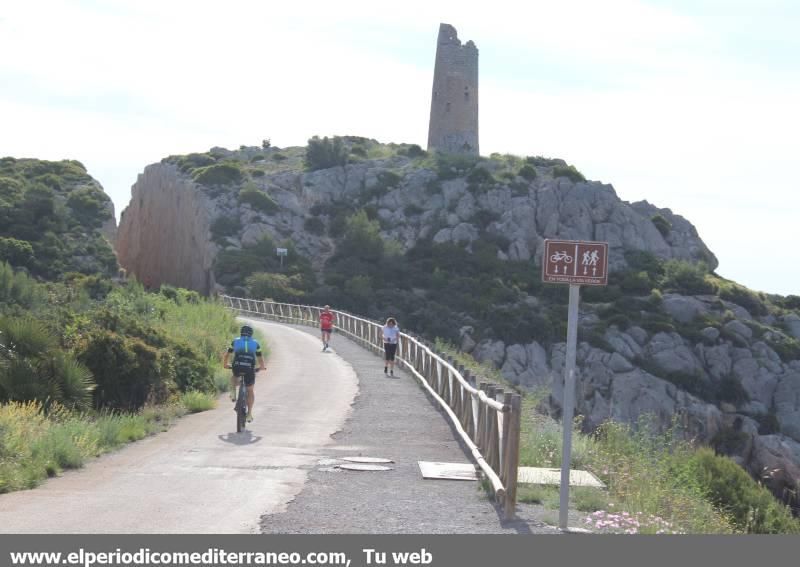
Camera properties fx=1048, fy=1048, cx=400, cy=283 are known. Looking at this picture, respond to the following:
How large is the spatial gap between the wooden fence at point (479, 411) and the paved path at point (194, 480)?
210 centimetres

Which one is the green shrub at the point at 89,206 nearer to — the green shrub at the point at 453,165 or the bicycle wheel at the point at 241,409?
the green shrub at the point at 453,165

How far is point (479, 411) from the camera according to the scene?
1429cm

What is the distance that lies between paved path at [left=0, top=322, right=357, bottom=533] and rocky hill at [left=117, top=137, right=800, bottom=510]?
109 feet

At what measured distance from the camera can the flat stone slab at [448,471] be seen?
42.1ft

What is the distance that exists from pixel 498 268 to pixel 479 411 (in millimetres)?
64833

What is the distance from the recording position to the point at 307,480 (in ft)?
39.9

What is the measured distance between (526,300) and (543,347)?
8.90 meters

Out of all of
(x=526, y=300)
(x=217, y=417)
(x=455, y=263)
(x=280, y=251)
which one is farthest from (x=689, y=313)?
(x=217, y=417)

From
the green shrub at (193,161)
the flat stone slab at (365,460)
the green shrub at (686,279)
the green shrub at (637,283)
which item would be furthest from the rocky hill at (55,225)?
the flat stone slab at (365,460)

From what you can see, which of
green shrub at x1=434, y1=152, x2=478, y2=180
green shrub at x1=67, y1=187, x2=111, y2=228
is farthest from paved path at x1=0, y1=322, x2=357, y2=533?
green shrub at x1=434, y1=152, x2=478, y2=180

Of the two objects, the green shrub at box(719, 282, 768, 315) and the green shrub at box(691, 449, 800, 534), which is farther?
the green shrub at box(719, 282, 768, 315)

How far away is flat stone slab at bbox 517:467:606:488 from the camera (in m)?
12.2

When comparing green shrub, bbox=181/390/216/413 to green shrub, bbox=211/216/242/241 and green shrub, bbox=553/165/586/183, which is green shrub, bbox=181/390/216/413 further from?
green shrub, bbox=553/165/586/183
